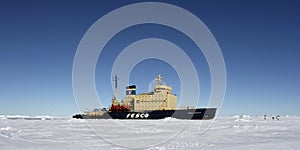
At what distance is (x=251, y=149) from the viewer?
5.67 metres

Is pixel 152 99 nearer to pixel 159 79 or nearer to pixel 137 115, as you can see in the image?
pixel 159 79

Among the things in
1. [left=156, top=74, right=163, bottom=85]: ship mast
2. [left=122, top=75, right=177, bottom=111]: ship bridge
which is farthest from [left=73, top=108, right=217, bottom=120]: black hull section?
[left=156, top=74, right=163, bottom=85]: ship mast

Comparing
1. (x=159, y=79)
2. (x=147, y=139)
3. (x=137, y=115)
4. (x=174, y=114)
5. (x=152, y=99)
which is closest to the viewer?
(x=147, y=139)

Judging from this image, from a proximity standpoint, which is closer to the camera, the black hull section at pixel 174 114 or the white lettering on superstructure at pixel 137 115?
the black hull section at pixel 174 114

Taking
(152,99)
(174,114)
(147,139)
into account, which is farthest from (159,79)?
(147,139)

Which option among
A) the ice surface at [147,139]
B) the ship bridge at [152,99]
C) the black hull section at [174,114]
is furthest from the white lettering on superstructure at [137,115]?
the ice surface at [147,139]

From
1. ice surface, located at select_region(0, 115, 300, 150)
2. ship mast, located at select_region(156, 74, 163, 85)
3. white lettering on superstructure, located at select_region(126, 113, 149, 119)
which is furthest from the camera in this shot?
ship mast, located at select_region(156, 74, 163, 85)

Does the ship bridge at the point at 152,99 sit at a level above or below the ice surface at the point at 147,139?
above

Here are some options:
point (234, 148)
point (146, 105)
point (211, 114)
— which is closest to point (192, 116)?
point (211, 114)

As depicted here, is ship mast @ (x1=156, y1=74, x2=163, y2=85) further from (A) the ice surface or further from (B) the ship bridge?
(A) the ice surface

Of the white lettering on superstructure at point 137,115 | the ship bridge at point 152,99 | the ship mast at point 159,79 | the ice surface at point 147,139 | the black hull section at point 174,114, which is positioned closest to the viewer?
the ice surface at point 147,139

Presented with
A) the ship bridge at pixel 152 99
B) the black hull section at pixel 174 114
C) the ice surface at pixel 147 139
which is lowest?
the ice surface at pixel 147 139

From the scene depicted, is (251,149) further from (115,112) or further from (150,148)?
(115,112)

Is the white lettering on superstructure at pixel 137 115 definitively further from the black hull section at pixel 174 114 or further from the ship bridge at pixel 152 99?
the ship bridge at pixel 152 99
